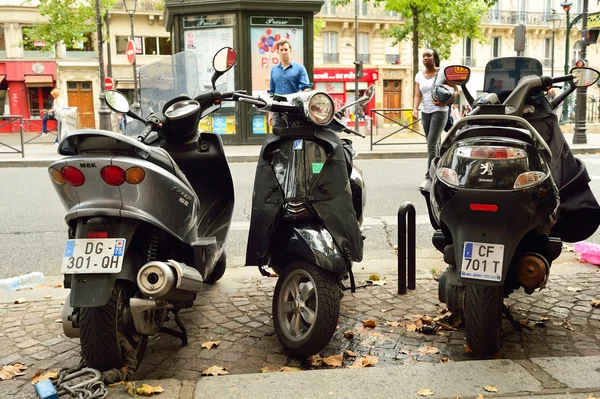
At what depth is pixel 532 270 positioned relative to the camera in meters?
3.14

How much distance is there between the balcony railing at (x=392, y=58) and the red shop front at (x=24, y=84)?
22.3m

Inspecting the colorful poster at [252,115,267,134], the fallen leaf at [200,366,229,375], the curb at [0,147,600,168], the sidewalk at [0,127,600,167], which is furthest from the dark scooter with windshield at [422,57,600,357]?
the colorful poster at [252,115,267,134]

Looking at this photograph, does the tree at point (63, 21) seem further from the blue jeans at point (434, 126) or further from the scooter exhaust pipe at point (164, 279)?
the scooter exhaust pipe at point (164, 279)

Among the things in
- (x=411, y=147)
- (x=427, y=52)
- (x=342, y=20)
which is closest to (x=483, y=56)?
(x=342, y=20)

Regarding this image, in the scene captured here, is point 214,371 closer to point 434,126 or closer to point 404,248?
point 404,248

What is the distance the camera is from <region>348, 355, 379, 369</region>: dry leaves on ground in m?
3.16

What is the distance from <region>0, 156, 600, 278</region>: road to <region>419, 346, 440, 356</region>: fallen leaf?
160cm

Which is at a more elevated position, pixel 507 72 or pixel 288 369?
pixel 507 72

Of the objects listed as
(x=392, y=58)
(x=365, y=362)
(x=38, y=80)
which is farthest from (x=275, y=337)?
(x=392, y=58)

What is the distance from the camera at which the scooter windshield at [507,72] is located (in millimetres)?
3945

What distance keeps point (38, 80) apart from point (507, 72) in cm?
3812

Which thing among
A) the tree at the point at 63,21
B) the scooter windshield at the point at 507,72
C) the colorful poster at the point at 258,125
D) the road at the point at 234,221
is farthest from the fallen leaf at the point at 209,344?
the tree at the point at 63,21

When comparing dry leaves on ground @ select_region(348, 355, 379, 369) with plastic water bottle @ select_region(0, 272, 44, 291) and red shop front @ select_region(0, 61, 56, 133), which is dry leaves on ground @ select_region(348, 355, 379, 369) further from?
red shop front @ select_region(0, 61, 56, 133)

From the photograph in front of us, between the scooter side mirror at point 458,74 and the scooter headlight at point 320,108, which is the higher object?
the scooter side mirror at point 458,74
